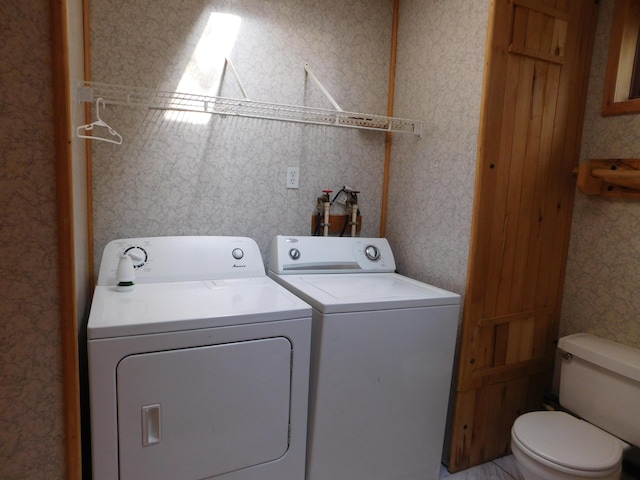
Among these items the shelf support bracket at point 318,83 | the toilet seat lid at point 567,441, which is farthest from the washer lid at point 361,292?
the shelf support bracket at point 318,83

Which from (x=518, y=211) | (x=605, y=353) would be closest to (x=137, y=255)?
(x=518, y=211)

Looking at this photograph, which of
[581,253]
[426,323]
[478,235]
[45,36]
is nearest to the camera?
[45,36]

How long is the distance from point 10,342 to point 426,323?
1.41 metres

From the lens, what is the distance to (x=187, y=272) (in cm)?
181

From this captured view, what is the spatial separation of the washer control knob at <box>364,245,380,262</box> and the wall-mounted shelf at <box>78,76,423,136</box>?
0.66 metres

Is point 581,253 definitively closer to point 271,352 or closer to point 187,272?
point 271,352

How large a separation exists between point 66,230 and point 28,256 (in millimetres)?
104

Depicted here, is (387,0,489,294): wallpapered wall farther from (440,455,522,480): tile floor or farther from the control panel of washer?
(440,455,522,480): tile floor

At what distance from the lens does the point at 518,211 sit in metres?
1.91

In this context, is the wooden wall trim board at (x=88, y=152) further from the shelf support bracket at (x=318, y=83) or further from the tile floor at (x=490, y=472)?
the tile floor at (x=490, y=472)

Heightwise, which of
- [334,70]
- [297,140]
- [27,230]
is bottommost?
[27,230]

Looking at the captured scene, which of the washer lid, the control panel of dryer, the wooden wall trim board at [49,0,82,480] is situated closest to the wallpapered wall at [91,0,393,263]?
the control panel of dryer

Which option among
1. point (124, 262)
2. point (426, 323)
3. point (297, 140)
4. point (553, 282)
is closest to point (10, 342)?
point (124, 262)

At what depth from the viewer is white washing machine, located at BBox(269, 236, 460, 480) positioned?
153cm
